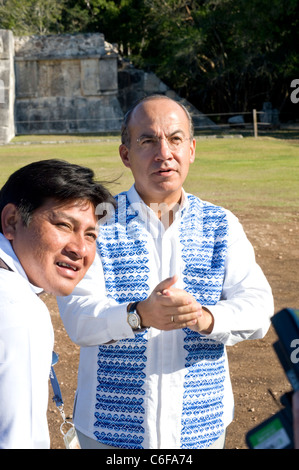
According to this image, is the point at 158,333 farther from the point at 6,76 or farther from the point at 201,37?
the point at 201,37

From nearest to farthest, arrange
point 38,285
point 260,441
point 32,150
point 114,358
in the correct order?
1. point 260,441
2. point 38,285
3. point 114,358
4. point 32,150

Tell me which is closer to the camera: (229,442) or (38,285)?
(38,285)

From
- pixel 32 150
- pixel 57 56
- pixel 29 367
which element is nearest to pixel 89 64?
pixel 57 56

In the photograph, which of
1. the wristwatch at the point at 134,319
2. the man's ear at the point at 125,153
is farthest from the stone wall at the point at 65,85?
the wristwatch at the point at 134,319

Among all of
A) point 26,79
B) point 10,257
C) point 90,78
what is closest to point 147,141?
point 10,257

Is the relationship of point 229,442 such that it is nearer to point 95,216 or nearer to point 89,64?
point 95,216

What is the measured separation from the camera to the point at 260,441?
1197 mm

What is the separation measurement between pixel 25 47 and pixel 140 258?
96.3 feet

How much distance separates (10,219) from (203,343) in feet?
3.39

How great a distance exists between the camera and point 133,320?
221 cm

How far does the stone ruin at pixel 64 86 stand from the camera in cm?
2933

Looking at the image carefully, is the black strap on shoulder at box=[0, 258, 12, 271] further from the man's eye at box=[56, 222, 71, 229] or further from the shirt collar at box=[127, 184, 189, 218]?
the shirt collar at box=[127, 184, 189, 218]

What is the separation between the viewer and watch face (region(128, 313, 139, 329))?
2.21 metres

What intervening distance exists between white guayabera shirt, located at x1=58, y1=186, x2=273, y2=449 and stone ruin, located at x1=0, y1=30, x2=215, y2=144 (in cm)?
2675
